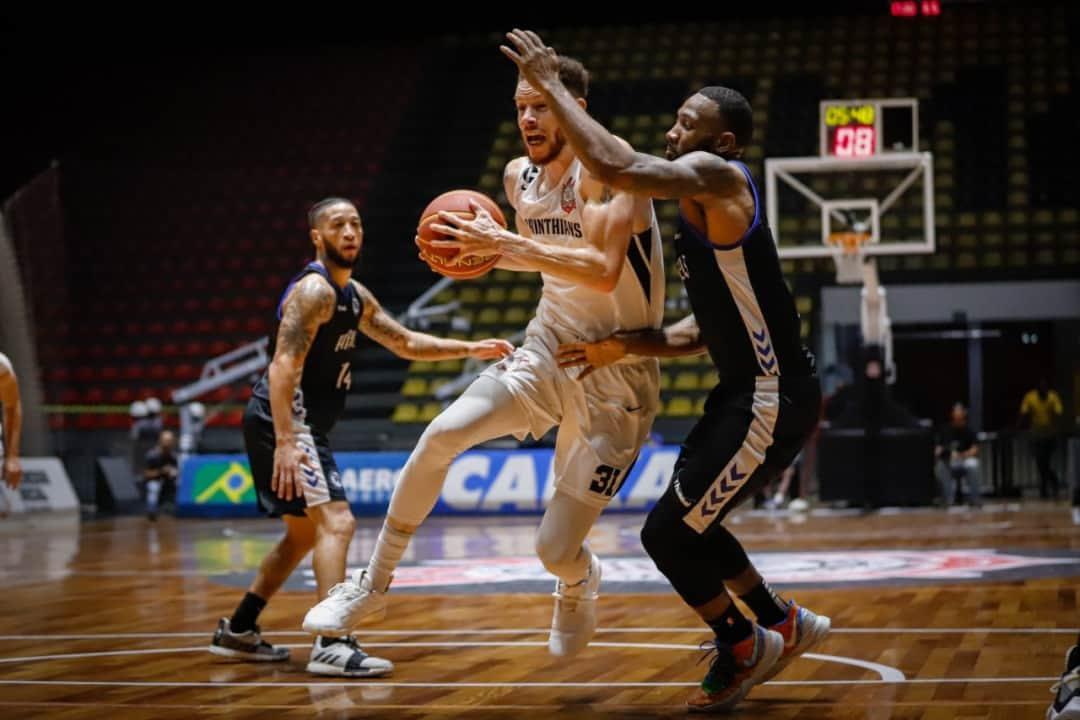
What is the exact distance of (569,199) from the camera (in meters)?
4.79

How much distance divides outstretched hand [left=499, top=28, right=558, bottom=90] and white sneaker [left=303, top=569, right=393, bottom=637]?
6.11 feet

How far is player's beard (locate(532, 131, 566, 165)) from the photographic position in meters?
4.81

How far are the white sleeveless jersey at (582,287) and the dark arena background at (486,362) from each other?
0.89 m

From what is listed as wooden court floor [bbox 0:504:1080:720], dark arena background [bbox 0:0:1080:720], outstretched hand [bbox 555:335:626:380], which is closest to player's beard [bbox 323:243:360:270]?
dark arena background [bbox 0:0:1080:720]

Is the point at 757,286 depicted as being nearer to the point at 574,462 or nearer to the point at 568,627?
the point at 574,462

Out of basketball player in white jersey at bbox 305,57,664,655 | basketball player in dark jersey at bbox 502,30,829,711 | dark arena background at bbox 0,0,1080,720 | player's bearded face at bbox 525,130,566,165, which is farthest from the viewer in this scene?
dark arena background at bbox 0,0,1080,720

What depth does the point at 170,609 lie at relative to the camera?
766 cm

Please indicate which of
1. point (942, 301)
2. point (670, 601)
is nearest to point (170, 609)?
point (670, 601)

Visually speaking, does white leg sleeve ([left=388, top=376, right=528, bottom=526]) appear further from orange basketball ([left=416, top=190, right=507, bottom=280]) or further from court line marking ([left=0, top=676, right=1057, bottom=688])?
court line marking ([left=0, top=676, right=1057, bottom=688])

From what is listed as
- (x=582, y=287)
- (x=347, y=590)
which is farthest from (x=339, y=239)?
(x=347, y=590)

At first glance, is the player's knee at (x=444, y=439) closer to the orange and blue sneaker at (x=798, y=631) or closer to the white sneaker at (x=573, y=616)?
the white sneaker at (x=573, y=616)

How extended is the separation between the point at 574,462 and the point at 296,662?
5.63 ft

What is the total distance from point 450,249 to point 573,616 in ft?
4.40

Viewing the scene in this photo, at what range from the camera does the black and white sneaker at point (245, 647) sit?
5.72 meters
